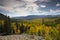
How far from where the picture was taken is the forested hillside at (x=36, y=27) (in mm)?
5652

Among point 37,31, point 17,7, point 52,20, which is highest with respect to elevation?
point 17,7

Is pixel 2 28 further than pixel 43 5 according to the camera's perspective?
No

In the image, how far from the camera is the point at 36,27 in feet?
19.4

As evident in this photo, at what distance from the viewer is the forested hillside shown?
5.65 metres

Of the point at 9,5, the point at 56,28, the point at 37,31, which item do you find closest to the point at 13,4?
the point at 9,5

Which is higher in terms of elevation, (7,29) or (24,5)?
(24,5)

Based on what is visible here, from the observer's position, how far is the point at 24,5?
5.79m

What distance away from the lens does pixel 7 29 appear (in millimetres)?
5625

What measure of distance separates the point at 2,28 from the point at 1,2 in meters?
0.84

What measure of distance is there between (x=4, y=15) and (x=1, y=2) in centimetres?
43

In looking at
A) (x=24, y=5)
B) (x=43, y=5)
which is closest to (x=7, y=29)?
(x=24, y=5)

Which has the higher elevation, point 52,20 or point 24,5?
point 24,5

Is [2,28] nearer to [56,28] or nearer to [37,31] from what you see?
[37,31]

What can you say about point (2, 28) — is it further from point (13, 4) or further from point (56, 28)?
point (56, 28)
